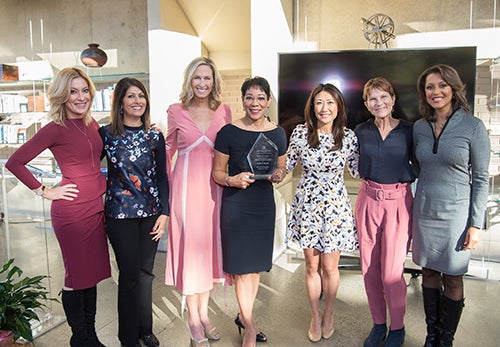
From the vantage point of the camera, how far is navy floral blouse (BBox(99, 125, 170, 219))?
7.72ft

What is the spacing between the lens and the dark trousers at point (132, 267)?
2387mm

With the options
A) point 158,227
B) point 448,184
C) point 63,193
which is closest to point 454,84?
point 448,184

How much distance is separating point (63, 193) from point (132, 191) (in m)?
0.35

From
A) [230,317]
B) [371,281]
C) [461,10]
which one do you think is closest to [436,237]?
[371,281]

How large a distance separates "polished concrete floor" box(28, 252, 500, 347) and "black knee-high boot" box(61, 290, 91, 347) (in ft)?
1.20

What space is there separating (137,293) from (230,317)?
2.85 ft

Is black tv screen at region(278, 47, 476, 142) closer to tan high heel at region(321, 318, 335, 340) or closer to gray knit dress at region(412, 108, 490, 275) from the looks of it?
gray knit dress at region(412, 108, 490, 275)

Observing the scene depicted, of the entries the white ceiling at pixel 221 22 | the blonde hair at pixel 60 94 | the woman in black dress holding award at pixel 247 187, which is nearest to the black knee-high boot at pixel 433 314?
the woman in black dress holding award at pixel 247 187

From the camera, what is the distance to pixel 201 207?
2.57m

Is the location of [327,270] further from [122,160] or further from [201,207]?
[122,160]

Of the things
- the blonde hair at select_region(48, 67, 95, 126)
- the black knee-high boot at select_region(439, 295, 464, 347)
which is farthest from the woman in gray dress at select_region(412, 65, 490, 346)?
the blonde hair at select_region(48, 67, 95, 126)

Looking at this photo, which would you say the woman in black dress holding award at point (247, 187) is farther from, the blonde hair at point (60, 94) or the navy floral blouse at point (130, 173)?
the blonde hair at point (60, 94)

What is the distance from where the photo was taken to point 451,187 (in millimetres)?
2322

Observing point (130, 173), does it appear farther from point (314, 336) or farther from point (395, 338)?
point (395, 338)
